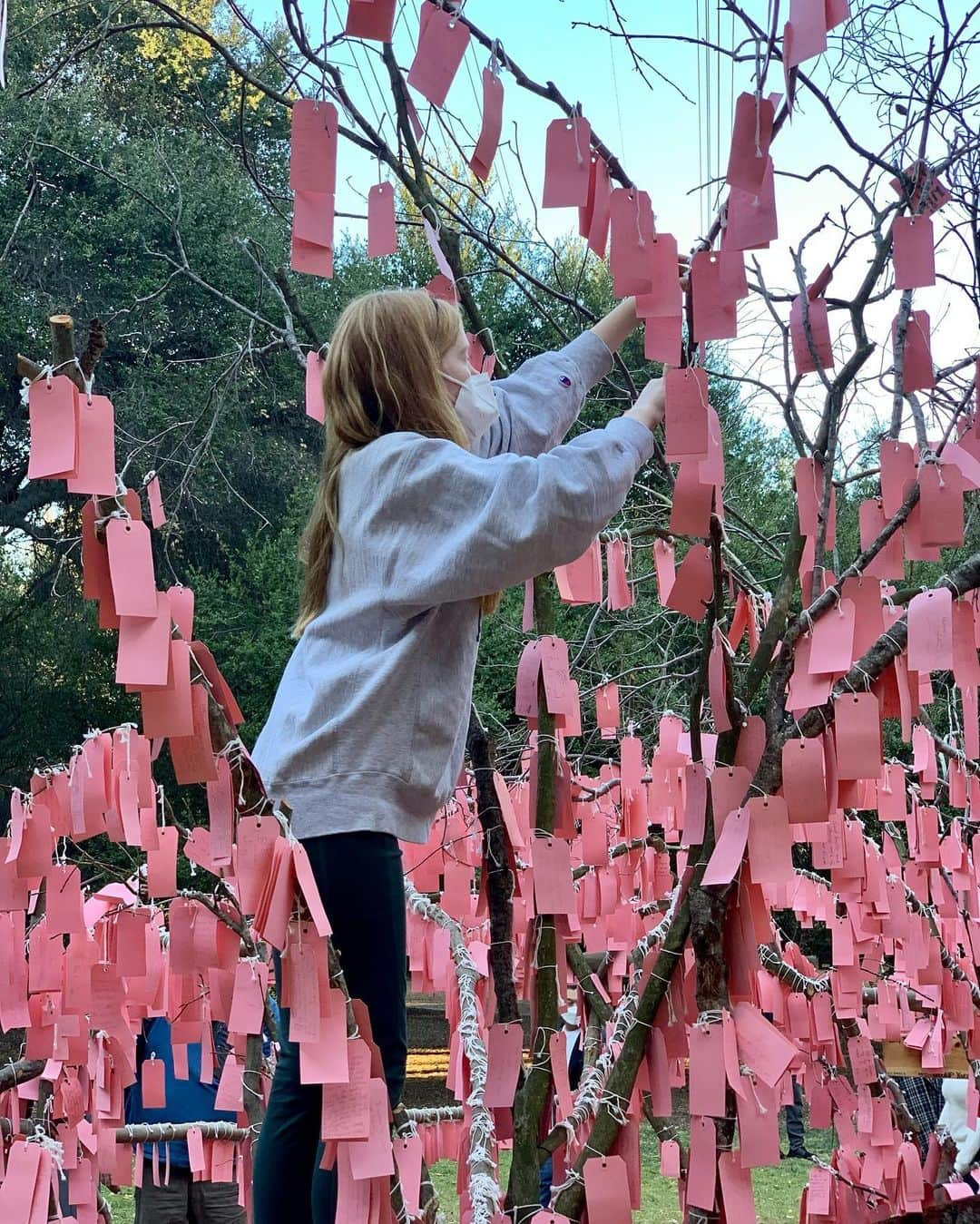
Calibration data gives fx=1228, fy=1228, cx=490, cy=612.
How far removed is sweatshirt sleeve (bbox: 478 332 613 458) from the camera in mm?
1211

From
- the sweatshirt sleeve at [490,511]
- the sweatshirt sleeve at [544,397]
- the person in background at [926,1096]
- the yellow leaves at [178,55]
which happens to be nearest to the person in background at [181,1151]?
the sweatshirt sleeve at [544,397]

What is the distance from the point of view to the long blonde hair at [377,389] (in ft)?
3.47

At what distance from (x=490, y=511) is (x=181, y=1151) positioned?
2.43m

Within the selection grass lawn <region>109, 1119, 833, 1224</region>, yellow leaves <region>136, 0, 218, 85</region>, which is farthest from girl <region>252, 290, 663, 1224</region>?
yellow leaves <region>136, 0, 218, 85</region>

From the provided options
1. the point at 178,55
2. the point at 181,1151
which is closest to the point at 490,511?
the point at 181,1151

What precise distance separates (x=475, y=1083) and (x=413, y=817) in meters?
0.41

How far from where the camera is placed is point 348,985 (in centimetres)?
99

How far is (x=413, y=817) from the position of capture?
1.01 m

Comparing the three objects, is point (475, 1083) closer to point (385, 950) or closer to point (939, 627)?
point (385, 950)

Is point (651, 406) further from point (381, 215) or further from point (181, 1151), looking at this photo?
point (181, 1151)

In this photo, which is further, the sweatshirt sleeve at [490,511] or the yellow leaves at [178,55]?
the yellow leaves at [178,55]

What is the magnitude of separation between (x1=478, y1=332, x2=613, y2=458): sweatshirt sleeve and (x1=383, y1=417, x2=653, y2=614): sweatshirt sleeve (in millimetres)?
230

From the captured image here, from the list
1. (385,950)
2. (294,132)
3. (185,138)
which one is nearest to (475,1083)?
(385,950)

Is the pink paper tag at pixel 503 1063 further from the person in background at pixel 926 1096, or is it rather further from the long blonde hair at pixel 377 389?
the person in background at pixel 926 1096
